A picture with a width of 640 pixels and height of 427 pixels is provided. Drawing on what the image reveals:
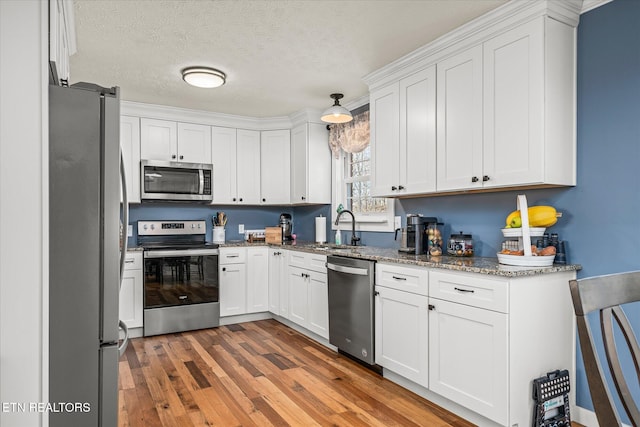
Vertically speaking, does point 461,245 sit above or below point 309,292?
above

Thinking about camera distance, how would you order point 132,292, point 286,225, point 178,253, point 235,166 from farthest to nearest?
1. point 286,225
2. point 235,166
3. point 178,253
4. point 132,292

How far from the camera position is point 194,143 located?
4.66m

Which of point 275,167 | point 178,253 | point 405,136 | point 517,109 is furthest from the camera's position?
point 275,167

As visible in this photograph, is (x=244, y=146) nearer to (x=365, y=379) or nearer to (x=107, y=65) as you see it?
(x=107, y=65)

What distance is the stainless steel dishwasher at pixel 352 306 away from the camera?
3023 millimetres

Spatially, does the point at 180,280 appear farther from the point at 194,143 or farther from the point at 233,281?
the point at 194,143

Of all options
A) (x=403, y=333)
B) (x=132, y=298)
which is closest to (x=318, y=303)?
(x=403, y=333)

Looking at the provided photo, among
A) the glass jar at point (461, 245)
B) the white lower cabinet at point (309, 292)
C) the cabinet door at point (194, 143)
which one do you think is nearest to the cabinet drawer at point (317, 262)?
the white lower cabinet at point (309, 292)

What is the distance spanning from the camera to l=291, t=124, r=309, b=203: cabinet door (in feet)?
15.4

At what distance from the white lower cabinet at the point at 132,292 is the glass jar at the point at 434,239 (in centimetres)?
283

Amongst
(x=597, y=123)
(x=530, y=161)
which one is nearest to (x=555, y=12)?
(x=597, y=123)

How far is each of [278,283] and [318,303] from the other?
0.90m

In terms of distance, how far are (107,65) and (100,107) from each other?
2.11 meters

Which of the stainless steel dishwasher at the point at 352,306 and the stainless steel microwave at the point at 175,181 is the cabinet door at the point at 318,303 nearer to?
the stainless steel dishwasher at the point at 352,306
